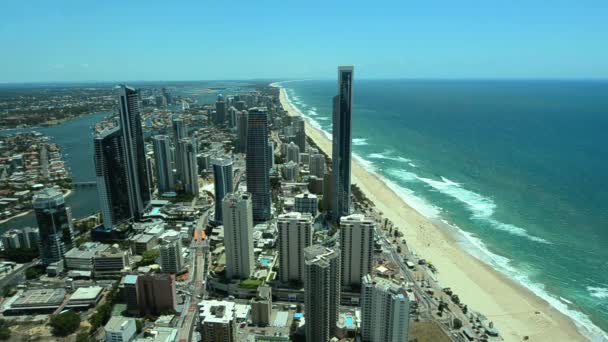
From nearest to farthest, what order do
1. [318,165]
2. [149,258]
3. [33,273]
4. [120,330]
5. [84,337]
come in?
1. [120,330]
2. [84,337]
3. [33,273]
4. [149,258]
5. [318,165]

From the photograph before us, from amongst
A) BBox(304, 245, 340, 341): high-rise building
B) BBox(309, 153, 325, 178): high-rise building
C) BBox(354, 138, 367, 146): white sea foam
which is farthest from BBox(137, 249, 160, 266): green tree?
BBox(354, 138, 367, 146): white sea foam

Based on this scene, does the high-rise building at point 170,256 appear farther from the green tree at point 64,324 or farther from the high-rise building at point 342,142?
the high-rise building at point 342,142

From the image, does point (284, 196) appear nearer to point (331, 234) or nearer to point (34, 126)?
point (331, 234)

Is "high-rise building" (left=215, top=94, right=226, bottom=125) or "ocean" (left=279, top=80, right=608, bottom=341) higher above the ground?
"high-rise building" (left=215, top=94, right=226, bottom=125)

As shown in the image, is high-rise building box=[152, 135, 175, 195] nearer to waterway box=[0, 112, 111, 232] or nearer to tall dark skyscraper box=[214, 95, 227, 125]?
waterway box=[0, 112, 111, 232]

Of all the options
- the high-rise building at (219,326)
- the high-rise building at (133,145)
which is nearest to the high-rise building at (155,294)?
the high-rise building at (219,326)

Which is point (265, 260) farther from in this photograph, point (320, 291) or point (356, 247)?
point (320, 291)

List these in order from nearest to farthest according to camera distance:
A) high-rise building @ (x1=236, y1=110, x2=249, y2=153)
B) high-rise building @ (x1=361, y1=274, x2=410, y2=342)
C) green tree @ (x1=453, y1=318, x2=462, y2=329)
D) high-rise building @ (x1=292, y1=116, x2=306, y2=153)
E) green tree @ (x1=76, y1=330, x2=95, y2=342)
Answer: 1. high-rise building @ (x1=361, y1=274, x2=410, y2=342)
2. green tree @ (x1=76, y1=330, x2=95, y2=342)
3. green tree @ (x1=453, y1=318, x2=462, y2=329)
4. high-rise building @ (x1=292, y1=116, x2=306, y2=153)
5. high-rise building @ (x1=236, y1=110, x2=249, y2=153)

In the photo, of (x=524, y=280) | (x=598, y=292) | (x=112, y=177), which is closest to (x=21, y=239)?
(x=112, y=177)
